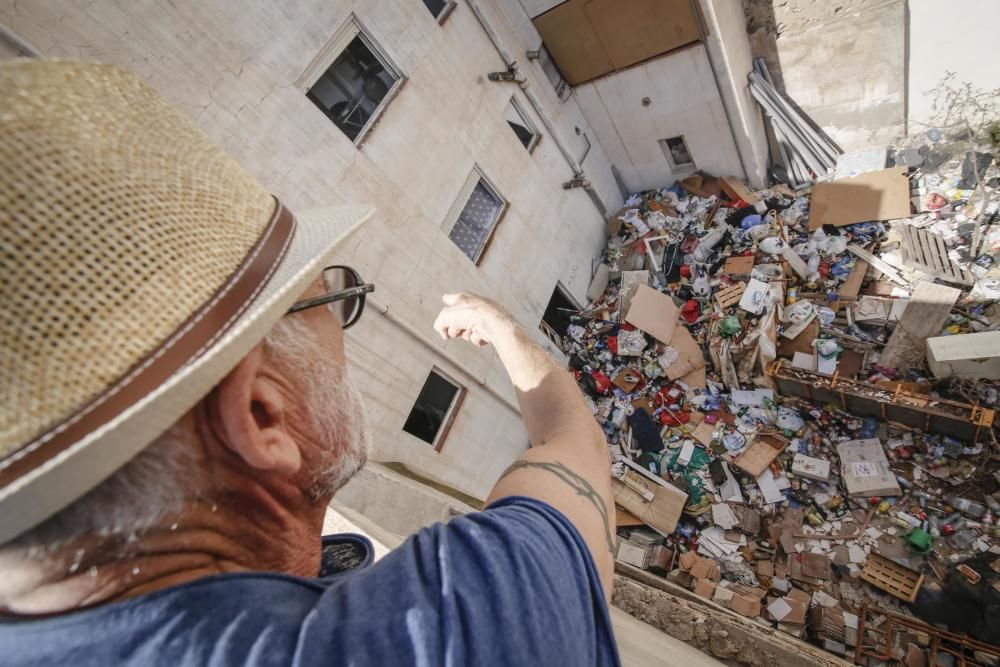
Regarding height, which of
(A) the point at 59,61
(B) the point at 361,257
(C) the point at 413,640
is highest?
(B) the point at 361,257

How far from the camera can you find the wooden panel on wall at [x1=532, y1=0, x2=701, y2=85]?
5.88 metres

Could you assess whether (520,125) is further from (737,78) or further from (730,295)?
(730,295)

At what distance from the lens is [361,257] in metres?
4.24

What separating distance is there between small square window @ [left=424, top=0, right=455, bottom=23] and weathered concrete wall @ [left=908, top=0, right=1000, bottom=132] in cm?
653

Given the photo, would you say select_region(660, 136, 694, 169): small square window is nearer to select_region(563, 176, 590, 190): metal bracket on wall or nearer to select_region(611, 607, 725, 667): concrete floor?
select_region(563, 176, 590, 190): metal bracket on wall

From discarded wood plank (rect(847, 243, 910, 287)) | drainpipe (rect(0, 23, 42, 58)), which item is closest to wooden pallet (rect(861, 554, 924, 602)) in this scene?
discarded wood plank (rect(847, 243, 910, 287))

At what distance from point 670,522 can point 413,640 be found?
552 centimetres

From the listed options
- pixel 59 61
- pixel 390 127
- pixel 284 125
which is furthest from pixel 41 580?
pixel 390 127

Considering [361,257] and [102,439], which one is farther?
[361,257]

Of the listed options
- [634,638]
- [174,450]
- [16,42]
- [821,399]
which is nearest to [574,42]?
[821,399]

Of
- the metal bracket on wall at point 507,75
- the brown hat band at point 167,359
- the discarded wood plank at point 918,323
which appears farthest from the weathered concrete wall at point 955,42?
the brown hat band at point 167,359

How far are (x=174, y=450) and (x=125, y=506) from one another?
0.36 feet

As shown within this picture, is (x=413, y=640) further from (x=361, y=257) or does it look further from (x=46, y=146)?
(x=361, y=257)

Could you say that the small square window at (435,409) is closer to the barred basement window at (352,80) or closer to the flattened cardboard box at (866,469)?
the barred basement window at (352,80)
